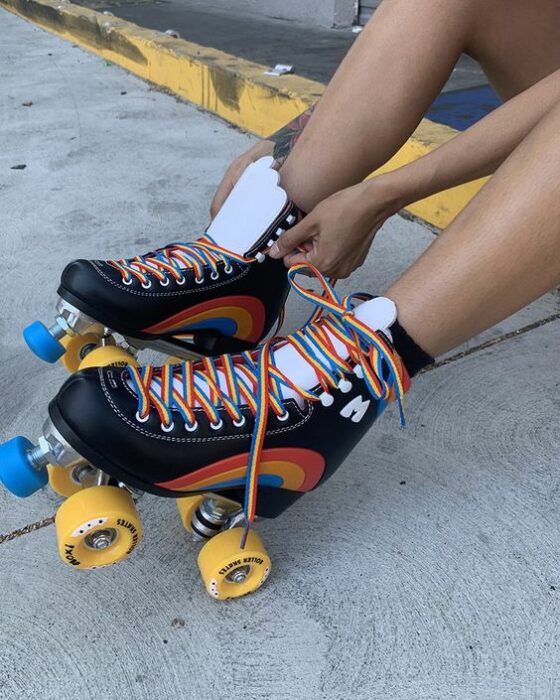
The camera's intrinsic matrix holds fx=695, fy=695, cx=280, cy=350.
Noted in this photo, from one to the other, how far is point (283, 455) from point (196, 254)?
1.39ft

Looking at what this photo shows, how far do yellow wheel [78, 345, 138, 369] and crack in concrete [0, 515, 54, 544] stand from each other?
24 centimetres

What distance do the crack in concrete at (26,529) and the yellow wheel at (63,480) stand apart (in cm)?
7

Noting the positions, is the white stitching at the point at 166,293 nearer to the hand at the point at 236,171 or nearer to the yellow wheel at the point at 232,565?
the hand at the point at 236,171

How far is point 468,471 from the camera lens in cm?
113

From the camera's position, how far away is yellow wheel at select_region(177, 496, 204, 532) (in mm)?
964

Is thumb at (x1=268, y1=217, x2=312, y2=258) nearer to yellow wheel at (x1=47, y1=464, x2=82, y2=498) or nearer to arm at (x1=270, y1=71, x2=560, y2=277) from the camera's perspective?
arm at (x1=270, y1=71, x2=560, y2=277)

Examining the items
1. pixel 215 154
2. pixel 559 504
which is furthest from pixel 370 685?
pixel 215 154

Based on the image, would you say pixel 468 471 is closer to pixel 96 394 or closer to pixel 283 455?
Result: pixel 283 455

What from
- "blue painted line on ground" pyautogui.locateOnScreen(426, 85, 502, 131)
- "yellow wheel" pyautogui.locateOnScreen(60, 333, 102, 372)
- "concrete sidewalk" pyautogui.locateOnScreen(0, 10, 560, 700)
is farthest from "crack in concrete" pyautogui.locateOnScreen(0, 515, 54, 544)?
"blue painted line on ground" pyautogui.locateOnScreen(426, 85, 502, 131)

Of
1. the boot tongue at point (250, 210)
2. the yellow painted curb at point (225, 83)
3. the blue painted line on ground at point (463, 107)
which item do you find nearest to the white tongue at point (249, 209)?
the boot tongue at point (250, 210)

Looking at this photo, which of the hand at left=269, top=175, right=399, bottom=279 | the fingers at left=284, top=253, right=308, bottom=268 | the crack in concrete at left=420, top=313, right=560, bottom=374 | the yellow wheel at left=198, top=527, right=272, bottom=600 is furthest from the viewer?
the crack in concrete at left=420, top=313, right=560, bottom=374

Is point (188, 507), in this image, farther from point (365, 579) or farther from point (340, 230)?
point (340, 230)

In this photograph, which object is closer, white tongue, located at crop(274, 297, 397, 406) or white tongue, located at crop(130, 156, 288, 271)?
white tongue, located at crop(274, 297, 397, 406)

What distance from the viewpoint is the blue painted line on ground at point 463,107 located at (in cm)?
249
